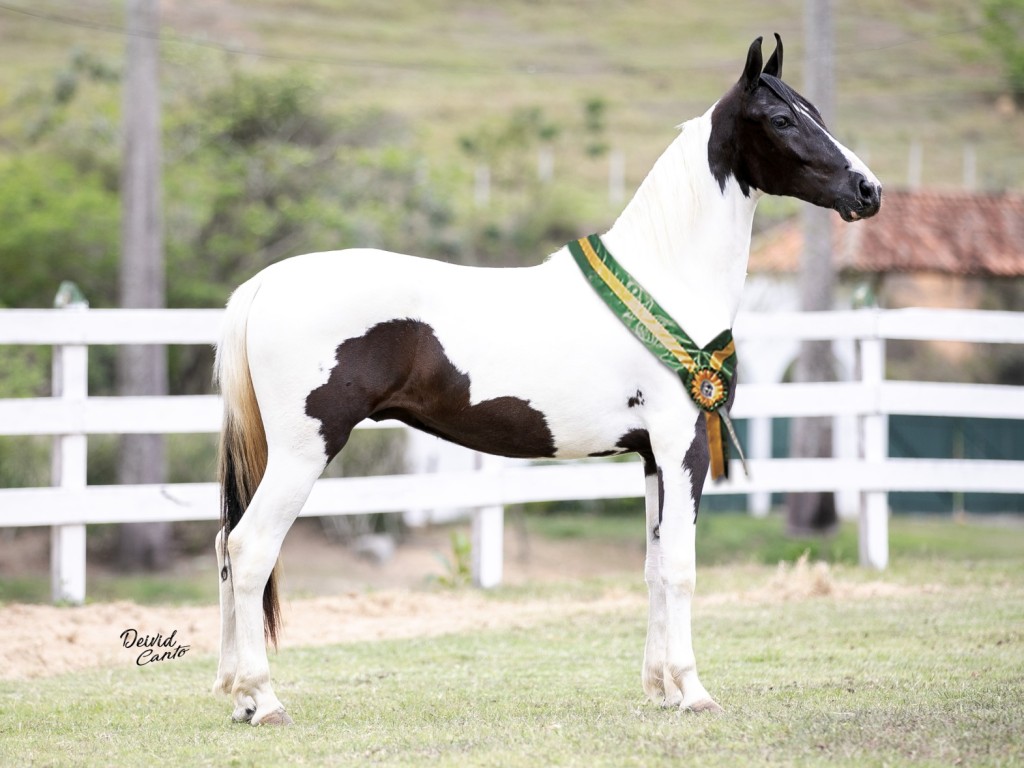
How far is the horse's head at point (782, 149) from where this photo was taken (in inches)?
182

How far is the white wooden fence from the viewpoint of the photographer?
7.25m

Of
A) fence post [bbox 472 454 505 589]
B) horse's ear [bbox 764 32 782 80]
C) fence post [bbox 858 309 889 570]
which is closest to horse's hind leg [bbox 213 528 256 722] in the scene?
horse's ear [bbox 764 32 782 80]

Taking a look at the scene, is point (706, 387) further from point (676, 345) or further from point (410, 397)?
point (410, 397)

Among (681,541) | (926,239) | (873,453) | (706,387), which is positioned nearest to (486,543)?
(873,453)

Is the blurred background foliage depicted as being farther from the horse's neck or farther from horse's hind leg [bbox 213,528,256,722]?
horse's hind leg [bbox 213,528,256,722]

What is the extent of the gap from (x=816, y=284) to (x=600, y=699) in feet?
25.2

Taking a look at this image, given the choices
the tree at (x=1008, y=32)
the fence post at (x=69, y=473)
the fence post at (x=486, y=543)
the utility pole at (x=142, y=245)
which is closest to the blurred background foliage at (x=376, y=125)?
the tree at (x=1008, y=32)

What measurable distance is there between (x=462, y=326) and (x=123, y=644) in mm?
2940

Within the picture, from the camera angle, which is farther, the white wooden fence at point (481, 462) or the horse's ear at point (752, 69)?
the white wooden fence at point (481, 462)

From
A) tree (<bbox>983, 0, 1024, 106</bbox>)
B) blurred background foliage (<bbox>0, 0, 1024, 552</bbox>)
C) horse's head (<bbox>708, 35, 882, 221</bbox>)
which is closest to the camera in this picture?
horse's head (<bbox>708, 35, 882, 221</bbox>)

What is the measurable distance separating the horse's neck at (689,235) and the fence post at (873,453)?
4125mm

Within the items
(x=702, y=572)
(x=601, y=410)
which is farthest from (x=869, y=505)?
(x=601, y=410)

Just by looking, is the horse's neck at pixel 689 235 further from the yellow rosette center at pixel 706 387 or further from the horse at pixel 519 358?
the yellow rosette center at pixel 706 387

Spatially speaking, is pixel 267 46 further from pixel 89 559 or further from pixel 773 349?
pixel 89 559
